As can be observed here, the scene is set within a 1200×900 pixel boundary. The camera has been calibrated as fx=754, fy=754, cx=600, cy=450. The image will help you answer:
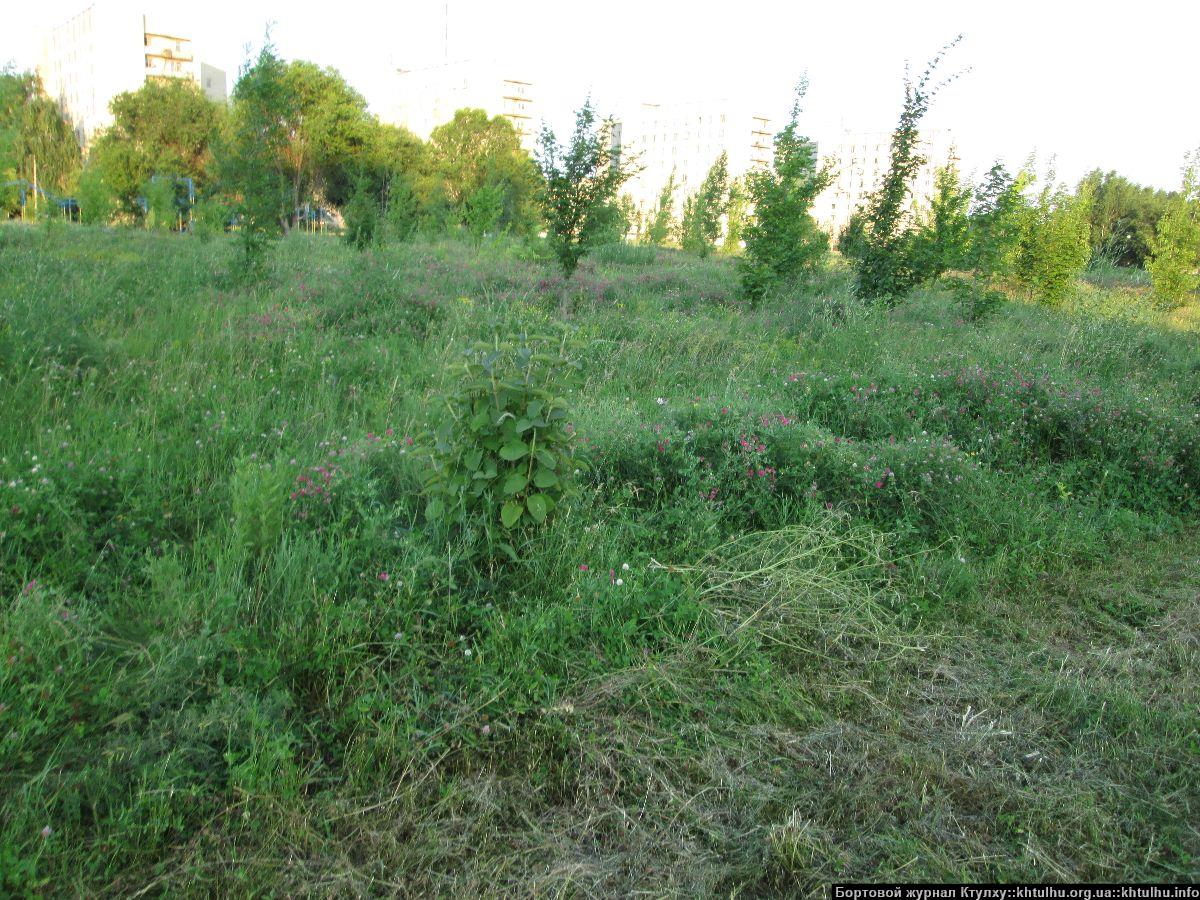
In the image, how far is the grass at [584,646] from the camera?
2154 mm

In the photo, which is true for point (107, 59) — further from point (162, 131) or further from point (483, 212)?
point (483, 212)

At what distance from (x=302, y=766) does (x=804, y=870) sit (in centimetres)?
152

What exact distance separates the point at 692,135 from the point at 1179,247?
73757mm

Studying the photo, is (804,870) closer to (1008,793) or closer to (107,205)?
(1008,793)

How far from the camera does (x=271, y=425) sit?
4.71 meters

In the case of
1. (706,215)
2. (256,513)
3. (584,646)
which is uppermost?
(706,215)

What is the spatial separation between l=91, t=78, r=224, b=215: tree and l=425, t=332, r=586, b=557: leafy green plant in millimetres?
36350

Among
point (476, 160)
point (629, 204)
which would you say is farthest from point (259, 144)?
point (476, 160)

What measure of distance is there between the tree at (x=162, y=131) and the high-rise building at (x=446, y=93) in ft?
130

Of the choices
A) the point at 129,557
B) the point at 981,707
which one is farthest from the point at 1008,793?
the point at 129,557

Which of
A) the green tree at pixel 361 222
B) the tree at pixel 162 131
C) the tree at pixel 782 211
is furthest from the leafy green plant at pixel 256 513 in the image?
the tree at pixel 162 131

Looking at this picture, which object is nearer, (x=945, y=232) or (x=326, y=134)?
(x=945, y=232)

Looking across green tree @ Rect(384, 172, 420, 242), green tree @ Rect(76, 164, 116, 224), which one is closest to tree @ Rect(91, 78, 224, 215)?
green tree @ Rect(76, 164, 116, 224)

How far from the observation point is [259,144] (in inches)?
448
